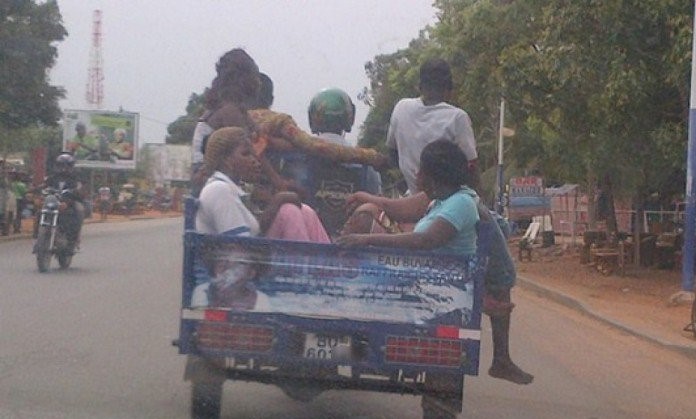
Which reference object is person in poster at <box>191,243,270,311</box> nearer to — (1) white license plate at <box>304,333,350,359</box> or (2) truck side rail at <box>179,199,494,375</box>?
(2) truck side rail at <box>179,199,494,375</box>

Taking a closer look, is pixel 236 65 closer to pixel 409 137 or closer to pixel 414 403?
pixel 409 137

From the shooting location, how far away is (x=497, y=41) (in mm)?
21359

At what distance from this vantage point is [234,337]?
5480 mm

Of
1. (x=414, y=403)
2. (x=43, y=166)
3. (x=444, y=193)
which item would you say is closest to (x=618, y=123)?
(x=414, y=403)

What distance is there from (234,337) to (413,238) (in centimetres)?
103

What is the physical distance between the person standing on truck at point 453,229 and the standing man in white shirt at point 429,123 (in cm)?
46

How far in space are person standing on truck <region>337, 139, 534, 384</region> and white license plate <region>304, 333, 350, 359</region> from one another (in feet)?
1.65

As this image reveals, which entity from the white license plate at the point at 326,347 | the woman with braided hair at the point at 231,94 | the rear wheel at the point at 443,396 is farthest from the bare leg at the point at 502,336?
the woman with braided hair at the point at 231,94

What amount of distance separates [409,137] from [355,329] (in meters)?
1.90

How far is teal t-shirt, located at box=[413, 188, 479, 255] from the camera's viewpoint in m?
5.72

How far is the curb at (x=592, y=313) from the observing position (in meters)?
11.4

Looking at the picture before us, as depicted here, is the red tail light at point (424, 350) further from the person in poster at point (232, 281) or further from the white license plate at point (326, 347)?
the person in poster at point (232, 281)

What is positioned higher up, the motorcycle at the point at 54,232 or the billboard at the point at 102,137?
the billboard at the point at 102,137

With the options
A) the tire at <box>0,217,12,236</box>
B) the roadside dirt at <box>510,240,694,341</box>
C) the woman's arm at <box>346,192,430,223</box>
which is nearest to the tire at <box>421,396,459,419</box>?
the woman's arm at <box>346,192,430,223</box>
